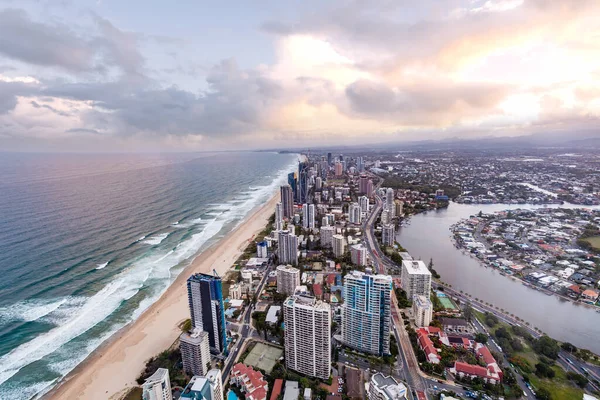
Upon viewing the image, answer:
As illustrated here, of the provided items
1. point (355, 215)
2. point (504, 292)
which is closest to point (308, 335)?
point (504, 292)

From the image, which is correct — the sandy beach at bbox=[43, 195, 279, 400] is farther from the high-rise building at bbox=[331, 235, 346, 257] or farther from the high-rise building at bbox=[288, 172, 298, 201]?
the high-rise building at bbox=[288, 172, 298, 201]

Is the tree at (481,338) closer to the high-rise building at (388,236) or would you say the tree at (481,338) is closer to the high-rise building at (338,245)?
the high-rise building at (338,245)

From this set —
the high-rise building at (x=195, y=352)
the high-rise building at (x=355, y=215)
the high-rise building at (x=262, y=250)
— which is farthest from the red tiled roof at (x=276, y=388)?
the high-rise building at (x=355, y=215)

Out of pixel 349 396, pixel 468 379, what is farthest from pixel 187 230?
pixel 468 379

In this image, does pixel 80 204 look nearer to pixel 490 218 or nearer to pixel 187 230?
pixel 187 230

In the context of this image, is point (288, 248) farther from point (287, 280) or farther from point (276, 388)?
point (276, 388)
